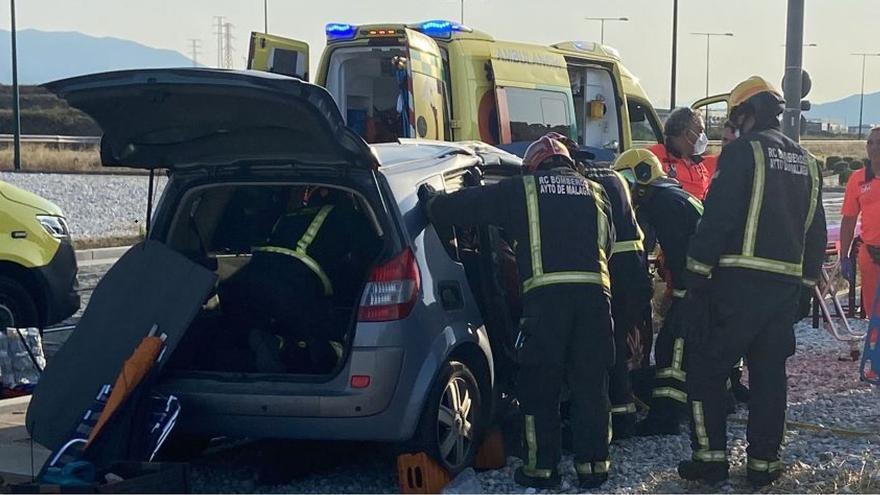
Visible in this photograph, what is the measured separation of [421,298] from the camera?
5254 mm

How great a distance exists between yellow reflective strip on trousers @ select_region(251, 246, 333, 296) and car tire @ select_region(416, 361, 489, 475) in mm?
740

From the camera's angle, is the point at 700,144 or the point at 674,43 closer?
the point at 700,144

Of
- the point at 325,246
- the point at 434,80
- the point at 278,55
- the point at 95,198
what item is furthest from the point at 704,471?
the point at 95,198

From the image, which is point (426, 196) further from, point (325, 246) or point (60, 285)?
point (60, 285)

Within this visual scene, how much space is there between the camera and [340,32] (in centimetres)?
1155

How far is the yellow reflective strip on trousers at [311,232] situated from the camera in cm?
556

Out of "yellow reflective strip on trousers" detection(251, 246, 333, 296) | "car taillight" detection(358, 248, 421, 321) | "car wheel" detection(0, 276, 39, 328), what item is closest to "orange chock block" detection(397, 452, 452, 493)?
"car taillight" detection(358, 248, 421, 321)

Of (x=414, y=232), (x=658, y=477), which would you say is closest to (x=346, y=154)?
(x=414, y=232)

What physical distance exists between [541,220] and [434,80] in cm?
589

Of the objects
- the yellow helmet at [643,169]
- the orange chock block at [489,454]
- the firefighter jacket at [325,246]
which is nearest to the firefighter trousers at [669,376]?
the yellow helmet at [643,169]

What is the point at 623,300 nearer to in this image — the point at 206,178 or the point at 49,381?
the point at 206,178

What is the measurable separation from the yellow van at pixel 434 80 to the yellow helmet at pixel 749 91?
505 centimetres

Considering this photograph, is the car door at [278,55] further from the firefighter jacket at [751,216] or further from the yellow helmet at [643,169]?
the firefighter jacket at [751,216]

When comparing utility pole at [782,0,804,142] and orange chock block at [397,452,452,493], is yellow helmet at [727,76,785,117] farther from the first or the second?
utility pole at [782,0,804,142]
